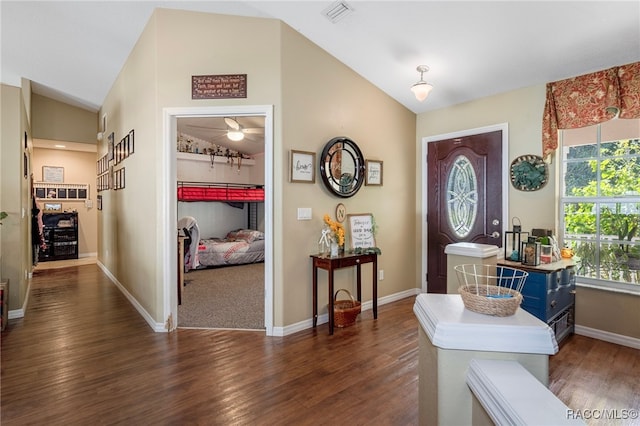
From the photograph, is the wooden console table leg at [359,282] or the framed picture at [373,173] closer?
the wooden console table leg at [359,282]

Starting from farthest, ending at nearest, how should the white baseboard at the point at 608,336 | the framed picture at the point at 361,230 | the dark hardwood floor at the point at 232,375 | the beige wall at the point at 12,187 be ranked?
the framed picture at the point at 361,230 → the beige wall at the point at 12,187 → the white baseboard at the point at 608,336 → the dark hardwood floor at the point at 232,375

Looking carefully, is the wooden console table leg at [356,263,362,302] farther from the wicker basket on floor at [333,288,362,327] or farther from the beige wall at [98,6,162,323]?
the beige wall at [98,6,162,323]

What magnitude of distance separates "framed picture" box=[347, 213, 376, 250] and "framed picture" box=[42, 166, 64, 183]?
7050 mm

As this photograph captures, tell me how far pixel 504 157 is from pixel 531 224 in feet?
2.60

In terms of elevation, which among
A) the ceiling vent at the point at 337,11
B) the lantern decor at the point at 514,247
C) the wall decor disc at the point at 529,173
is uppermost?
the ceiling vent at the point at 337,11

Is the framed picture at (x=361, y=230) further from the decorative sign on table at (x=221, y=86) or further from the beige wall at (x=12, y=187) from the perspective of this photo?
the beige wall at (x=12, y=187)

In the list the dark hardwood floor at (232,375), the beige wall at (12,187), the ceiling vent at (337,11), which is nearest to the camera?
the dark hardwood floor at (232,375)

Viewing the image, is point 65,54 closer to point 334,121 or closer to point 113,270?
point 113,270

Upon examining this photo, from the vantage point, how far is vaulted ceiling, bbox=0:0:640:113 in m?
2.53

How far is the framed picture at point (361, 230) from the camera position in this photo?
374 cm

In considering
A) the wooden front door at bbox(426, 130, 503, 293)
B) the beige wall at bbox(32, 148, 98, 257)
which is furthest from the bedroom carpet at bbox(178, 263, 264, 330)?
the beige wall at bbox(32, 148, 98, 257)

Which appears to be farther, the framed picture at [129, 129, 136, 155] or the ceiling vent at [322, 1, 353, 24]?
the framed picture at [129, 129, 136, 155]

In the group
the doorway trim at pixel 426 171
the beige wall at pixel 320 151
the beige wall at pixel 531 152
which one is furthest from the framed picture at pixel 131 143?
the beige wall at pixel 531 152

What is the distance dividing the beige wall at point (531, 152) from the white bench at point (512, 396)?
117 inches
